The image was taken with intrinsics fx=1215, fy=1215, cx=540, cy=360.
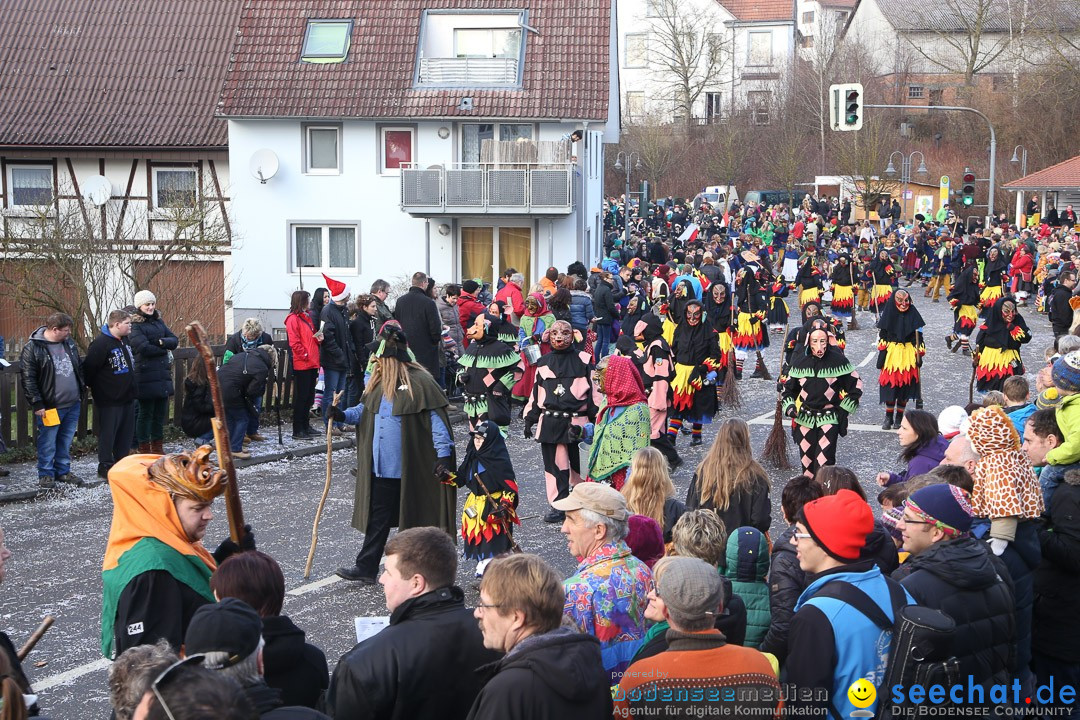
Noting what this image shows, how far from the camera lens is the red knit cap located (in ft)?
16.0

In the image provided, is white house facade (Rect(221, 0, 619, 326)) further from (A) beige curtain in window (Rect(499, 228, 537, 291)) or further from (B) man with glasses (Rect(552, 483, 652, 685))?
(B) man with glasses (Rect(552, 483, 652, 685))

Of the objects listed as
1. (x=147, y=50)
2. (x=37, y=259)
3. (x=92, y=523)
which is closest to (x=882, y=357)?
(x=92, y=523)

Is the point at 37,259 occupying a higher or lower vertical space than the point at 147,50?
lower

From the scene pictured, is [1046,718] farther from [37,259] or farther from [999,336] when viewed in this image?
[37,259]

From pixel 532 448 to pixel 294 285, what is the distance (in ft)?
66.5

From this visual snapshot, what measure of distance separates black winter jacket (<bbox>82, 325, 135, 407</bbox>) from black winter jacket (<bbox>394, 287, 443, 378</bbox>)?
381 centimetres

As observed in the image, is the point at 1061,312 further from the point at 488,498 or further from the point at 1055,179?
the point at 1055,179

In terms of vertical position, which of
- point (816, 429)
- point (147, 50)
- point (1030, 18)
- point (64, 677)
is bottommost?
point (64, 677)

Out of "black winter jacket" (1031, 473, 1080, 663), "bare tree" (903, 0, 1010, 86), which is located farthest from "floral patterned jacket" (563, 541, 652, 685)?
"bare tree" (903, 0, 1010, 86)

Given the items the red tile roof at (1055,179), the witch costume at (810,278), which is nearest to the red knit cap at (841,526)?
the witch costume at (810,278)

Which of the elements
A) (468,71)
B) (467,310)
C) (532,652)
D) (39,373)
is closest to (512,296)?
(467,310)

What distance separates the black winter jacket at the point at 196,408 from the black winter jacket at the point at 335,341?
1977 mm

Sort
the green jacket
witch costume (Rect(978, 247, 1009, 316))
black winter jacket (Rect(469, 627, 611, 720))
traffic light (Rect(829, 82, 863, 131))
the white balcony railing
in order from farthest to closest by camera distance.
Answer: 1. the white balcony railing
2. traffic light (Rect(829, 82, 863, 131))
3. witch costume (Rect(978, 247, 1009, 316))
4. the green jacket
5. black winter jacket (Rect(469, 627, 611, 720))

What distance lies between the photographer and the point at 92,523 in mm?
10922
